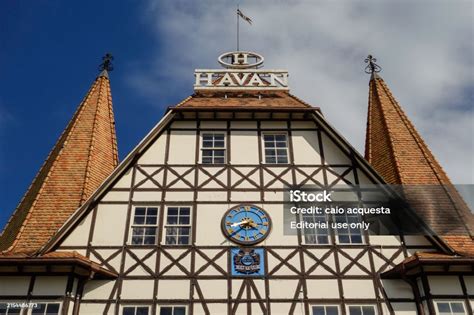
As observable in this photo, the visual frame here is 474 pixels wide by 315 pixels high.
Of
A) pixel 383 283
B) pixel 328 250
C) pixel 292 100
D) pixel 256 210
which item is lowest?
pixel 383 283

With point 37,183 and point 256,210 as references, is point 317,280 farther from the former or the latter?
point 37,183

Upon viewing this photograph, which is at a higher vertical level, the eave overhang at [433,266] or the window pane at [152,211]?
the window pane at [152,211]

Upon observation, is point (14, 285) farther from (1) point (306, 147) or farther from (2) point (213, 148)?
(1) point (306, 147)

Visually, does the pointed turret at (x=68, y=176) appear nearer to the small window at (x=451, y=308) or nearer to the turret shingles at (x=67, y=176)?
the turret shingles at (x=67, y=176)

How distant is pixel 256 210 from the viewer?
53.5 ft

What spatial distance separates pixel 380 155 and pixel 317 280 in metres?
6.52

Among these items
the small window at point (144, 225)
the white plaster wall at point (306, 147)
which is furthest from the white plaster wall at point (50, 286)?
the white plaster wall at point (306, 147)

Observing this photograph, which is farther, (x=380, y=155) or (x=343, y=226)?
(x=380, y=155)

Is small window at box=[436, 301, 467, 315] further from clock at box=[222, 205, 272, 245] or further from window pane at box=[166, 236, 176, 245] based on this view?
window pane at box=[166, 236, 176, 245]

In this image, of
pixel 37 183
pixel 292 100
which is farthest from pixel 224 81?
pixel 37 183

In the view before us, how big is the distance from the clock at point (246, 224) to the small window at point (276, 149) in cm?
215

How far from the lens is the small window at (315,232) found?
15.8 m

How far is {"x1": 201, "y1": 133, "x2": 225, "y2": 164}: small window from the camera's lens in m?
17.7

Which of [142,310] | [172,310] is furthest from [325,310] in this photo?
[142,310]
